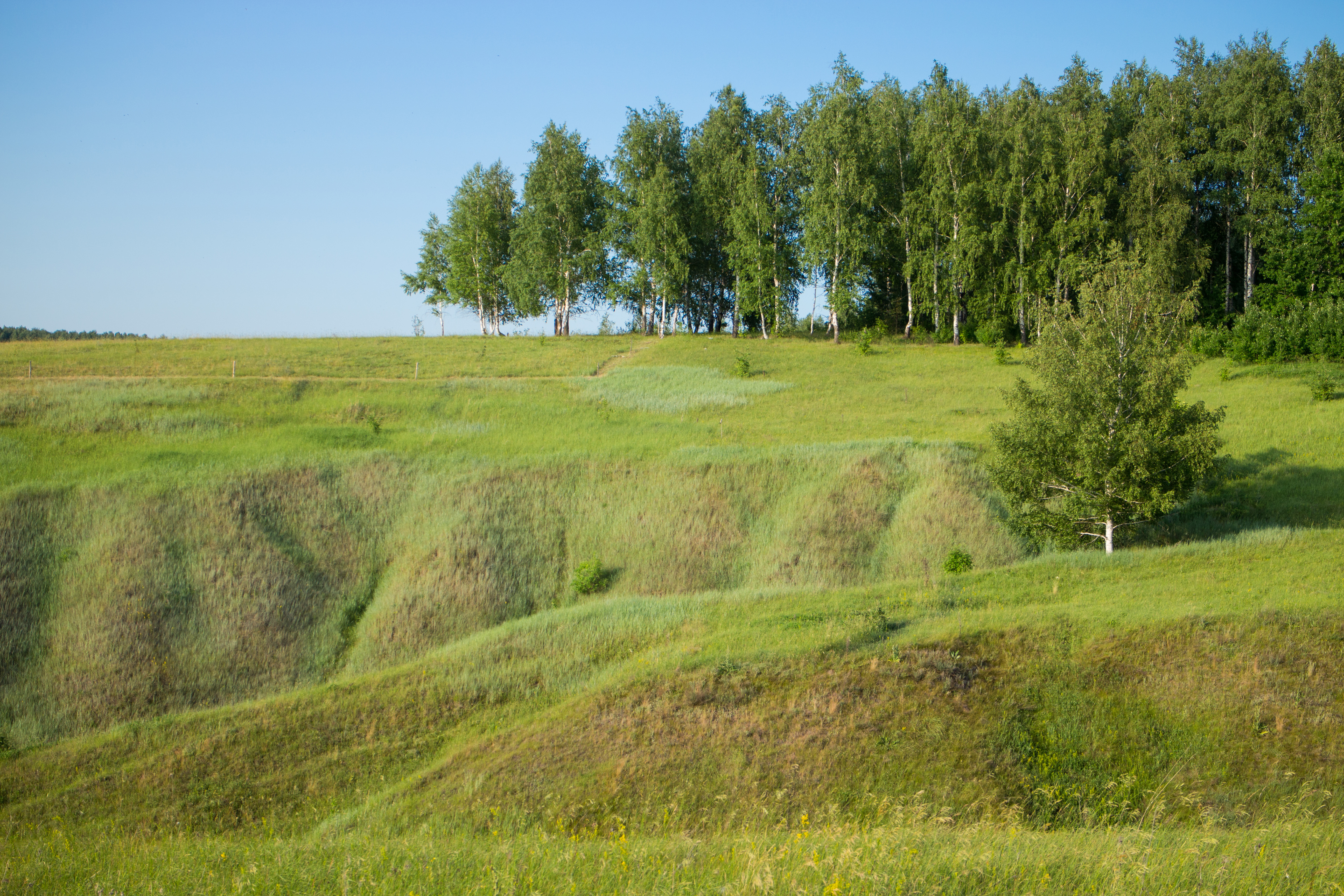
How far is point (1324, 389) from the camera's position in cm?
3706

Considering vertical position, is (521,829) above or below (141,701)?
above

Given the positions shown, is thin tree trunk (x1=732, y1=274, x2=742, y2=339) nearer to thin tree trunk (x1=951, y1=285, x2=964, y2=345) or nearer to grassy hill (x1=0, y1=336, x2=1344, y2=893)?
thin tree trunk (x1=951, y1=285, x2=964, y2=345)

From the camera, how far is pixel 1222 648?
16.5 meters

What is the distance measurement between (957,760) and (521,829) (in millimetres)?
7940

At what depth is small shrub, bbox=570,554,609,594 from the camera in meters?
25.9

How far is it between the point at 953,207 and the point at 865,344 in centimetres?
1070

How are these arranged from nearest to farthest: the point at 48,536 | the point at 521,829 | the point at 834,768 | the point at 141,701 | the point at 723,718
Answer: the point at 521,829 → the point at 834,768 → the point at 723,718 → the point at 141,701 → the point at 48,536

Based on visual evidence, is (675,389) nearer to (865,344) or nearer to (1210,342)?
(865,344)

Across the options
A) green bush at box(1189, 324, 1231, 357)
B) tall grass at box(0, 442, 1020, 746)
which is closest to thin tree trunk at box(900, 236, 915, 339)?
green bush at box(1189, 324, 1231, 357)

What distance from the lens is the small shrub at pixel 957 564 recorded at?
80.2 feet

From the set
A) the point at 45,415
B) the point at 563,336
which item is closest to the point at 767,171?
the point at 563,336

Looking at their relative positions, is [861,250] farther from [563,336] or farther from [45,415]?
[45,415]

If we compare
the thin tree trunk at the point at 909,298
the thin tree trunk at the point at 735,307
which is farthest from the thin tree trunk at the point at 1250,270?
the thin tree trunk at the point at 735,307

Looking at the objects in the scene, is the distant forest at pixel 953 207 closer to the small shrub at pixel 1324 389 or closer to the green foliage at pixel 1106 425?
the small shrub at pixel 1324 389
